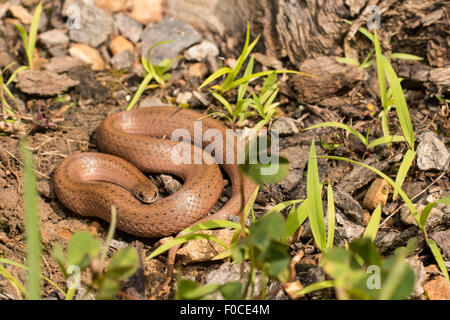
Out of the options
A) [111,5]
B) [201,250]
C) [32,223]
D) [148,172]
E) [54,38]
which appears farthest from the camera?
[111,5]

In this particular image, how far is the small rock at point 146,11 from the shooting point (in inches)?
273

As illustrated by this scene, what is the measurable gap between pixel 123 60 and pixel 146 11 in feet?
3.90

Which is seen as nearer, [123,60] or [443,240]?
[443,240]

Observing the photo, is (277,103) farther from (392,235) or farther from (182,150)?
(392,235)

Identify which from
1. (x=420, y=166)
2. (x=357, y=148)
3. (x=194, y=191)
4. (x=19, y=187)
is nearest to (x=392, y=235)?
(x=420, y=166)

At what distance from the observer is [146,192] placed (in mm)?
4785

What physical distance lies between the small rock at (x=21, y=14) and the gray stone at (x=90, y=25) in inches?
23.9

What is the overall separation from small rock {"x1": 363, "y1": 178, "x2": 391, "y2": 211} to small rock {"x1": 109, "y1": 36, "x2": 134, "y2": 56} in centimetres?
432

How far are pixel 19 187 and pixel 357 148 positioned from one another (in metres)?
3.82

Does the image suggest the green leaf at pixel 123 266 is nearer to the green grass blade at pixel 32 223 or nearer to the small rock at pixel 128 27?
the green grass blade at pixel 32 223

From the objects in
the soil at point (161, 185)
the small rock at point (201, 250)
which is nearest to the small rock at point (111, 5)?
the soil at point (161, 185)

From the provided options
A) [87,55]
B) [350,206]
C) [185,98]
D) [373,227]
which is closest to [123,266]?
[373,227]

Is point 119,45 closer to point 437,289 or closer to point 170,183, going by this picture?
point 170,183
